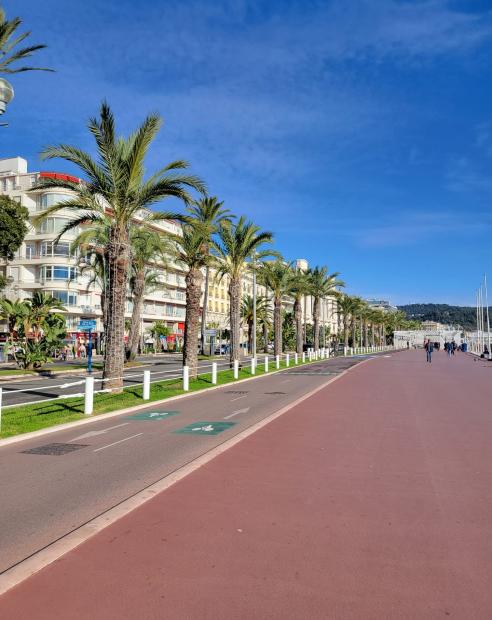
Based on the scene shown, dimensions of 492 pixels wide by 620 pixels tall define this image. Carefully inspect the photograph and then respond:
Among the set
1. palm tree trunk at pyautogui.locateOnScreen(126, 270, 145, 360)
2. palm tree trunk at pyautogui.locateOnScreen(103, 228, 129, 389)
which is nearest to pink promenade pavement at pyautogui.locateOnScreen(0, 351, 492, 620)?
palm tree trunk at pyautogui.locateOnScreen(103, 228, 129, 389)

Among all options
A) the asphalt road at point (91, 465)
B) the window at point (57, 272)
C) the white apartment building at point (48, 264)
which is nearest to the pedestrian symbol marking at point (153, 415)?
the asphalt road at point (91, 465)

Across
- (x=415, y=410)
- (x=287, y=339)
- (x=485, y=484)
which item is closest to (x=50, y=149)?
(x=415, y=410)

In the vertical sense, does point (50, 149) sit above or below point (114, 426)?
above

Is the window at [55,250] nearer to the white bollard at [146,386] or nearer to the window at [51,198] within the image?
the window at [51,198]

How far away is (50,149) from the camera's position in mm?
16672

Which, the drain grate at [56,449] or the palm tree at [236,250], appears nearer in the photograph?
the drain grate at [56,449]

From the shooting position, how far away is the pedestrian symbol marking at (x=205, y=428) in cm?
1085

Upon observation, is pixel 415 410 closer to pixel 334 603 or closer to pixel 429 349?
pixel 334 603

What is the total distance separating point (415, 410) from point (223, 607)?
11.2 meters

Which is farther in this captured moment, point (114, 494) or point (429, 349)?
point (429, 349)

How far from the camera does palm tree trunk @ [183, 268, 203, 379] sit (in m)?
23.6

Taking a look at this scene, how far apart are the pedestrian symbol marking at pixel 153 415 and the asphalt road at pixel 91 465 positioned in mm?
24

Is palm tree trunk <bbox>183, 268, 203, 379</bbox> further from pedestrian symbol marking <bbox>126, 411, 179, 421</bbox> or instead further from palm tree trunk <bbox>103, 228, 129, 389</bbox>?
pedestrian symbol marking <bbox>126, 411, 179, 421</bbox>

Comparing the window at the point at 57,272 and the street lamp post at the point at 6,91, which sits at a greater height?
the window at the point at 57,272
